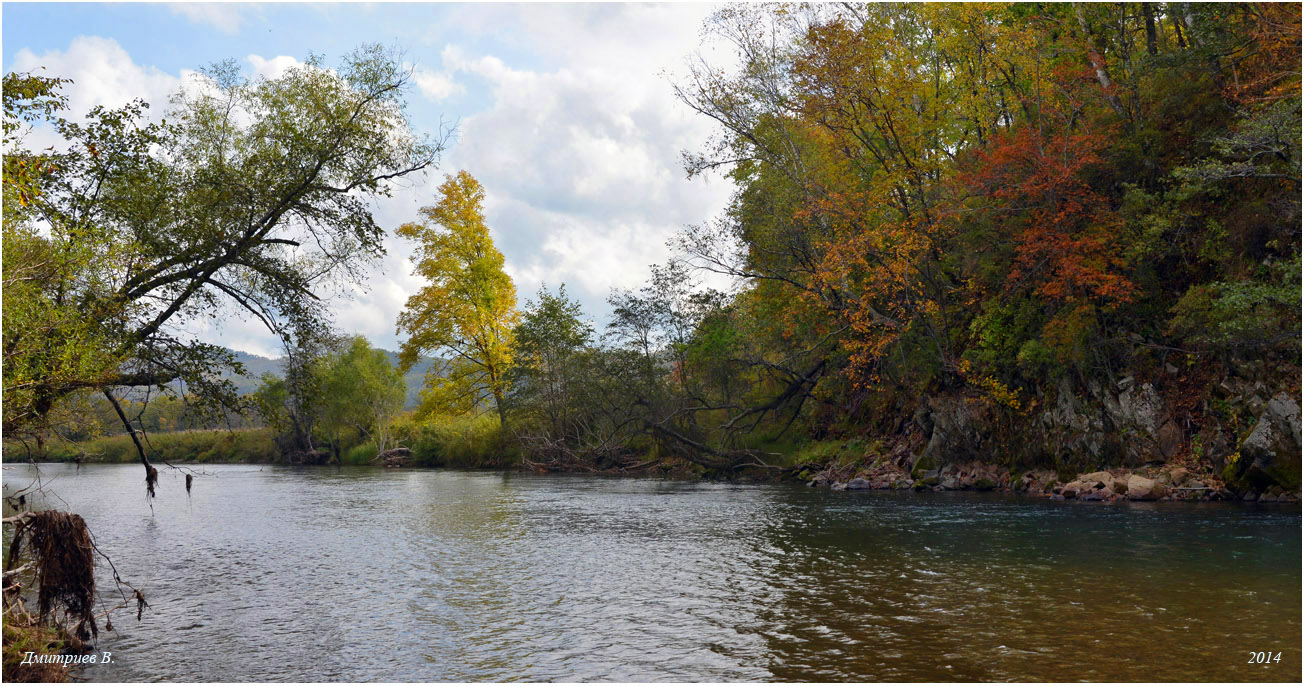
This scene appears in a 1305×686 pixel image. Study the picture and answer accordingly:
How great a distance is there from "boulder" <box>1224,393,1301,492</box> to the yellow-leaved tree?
3663cm

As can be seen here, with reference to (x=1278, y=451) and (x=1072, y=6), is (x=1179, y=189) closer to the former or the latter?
(x=1278, y=451)

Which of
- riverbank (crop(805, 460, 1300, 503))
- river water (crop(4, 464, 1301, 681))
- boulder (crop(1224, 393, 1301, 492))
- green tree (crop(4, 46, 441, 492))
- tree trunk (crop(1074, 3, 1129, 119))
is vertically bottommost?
river water (crop(4, 464, 1301, 681))

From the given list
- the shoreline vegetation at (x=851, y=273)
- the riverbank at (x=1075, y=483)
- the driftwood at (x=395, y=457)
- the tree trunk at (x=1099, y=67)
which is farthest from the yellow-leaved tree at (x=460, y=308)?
the tree trunk at (x=1099, y=67)

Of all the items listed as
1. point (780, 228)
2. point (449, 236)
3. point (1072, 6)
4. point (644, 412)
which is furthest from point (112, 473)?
point (1072, 6)

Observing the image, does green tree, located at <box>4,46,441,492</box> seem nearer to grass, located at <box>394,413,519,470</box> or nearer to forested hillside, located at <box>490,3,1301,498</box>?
forested hillside, located at <box>490,3,1301,498</box>

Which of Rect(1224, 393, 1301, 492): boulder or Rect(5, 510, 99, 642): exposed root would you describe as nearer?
Rect(5, 510, 99, 642): exposed root

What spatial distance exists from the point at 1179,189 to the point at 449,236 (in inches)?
1430

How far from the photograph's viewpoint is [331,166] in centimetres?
1808

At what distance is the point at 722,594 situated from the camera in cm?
1432

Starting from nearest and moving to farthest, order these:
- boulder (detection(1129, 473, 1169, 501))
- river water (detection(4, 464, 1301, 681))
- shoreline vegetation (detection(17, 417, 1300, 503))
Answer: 1. river water (detection(4, 464, 1301, 681))
2. boulder (detection(1129, 473, 1169, 501))
3. shoreline vegetation (detection(17, 417, 1300, 503))

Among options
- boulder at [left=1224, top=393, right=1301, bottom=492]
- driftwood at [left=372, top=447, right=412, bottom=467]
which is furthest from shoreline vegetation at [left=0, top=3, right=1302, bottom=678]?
driftwood at [left=372, top=447, right=412, bottom=467]

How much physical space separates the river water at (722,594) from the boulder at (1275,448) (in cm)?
102

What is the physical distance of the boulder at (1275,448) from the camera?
2166 cm

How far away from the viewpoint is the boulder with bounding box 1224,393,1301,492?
853 inches
